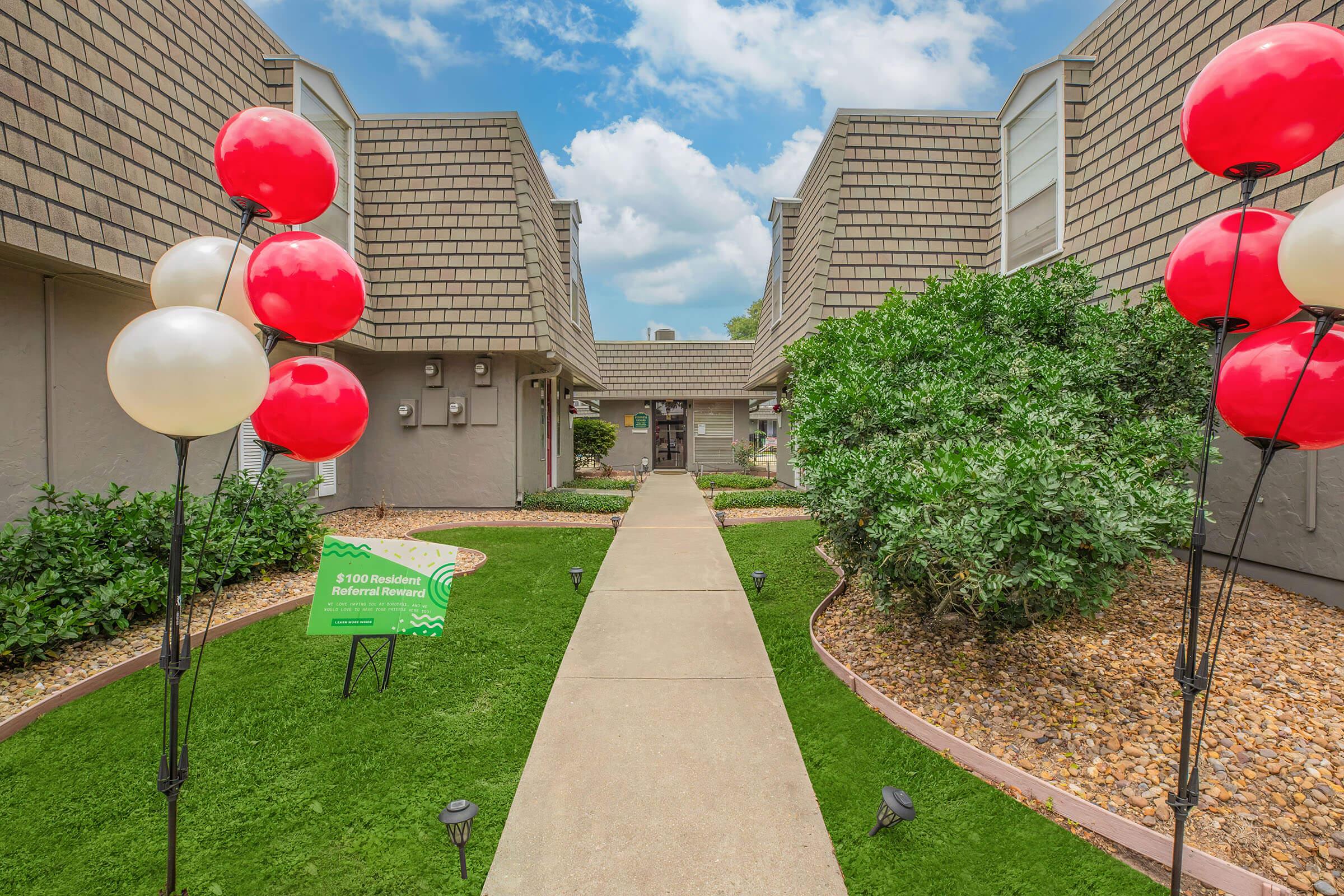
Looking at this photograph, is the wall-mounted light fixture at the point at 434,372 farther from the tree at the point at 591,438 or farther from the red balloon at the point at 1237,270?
the red balloon at the point at 1237,270

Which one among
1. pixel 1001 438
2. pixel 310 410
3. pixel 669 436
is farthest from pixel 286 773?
pixel 669 436

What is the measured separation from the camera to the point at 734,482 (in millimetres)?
14406

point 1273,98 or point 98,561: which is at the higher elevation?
point 1273,98

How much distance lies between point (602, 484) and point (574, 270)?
18.0ft

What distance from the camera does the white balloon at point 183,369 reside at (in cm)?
191

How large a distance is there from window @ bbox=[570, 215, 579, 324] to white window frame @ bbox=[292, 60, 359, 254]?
4562mm

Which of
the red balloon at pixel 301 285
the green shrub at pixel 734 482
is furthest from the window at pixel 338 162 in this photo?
the green shrub at pixel 734 482

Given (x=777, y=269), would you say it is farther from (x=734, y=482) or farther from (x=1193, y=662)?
(x=1193, y=662)

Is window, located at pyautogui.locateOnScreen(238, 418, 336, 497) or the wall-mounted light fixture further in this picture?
the wall-mounted light fixture

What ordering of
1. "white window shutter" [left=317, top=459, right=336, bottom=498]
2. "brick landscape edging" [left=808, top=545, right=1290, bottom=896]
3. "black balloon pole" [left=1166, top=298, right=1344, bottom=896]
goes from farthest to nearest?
"white window shutter" [left=317, top=459, right=336, bottom=498]
"brick landscape edging" [left=808, top=545, right=1290, bottom=896]
"black balloon pole" [left=1166, top=298, right=1344, bottom=896]

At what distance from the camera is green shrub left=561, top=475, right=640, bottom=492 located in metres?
14.0

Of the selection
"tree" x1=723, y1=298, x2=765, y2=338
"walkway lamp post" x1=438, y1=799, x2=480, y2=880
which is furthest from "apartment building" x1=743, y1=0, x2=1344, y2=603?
"tree" x1=723, y1=298, x2=765, y2=338

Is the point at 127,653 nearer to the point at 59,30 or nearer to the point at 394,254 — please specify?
the point at 59,30

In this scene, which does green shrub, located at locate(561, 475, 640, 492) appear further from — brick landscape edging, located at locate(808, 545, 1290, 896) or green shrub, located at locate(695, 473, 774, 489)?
brick landscape edging, located at locate(808, 545, 1290, 896)
